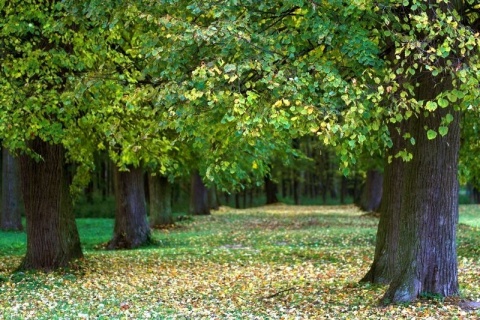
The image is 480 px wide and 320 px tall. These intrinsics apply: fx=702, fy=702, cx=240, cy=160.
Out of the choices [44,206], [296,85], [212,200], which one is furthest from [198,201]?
[296,85]

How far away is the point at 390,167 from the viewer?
1329cm

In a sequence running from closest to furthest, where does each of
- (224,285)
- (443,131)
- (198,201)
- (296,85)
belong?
(443,131)
(296,85)
(224,285)
(198,201)

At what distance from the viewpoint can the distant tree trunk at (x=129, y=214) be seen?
76.3ft

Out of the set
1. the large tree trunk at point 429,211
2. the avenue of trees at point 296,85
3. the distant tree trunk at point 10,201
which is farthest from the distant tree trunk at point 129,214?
the large tree trunk at point 429,211

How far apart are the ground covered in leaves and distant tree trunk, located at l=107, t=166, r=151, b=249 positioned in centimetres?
73

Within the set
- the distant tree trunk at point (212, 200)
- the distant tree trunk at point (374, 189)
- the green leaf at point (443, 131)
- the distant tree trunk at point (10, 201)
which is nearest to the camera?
the green leaf at point (443, 131)

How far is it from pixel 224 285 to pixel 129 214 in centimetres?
1039

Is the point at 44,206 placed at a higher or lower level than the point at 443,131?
lower

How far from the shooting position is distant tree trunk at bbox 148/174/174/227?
30.6m

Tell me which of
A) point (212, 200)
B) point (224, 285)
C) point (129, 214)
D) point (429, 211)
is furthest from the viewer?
point (212, 200)

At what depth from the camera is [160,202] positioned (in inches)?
1224

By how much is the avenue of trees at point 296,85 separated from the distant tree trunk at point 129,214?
9.19m

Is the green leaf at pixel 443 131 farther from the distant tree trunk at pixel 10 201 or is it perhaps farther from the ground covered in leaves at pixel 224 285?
the distant tree trunk at pixel 10 201

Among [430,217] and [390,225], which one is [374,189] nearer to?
[390,225]
